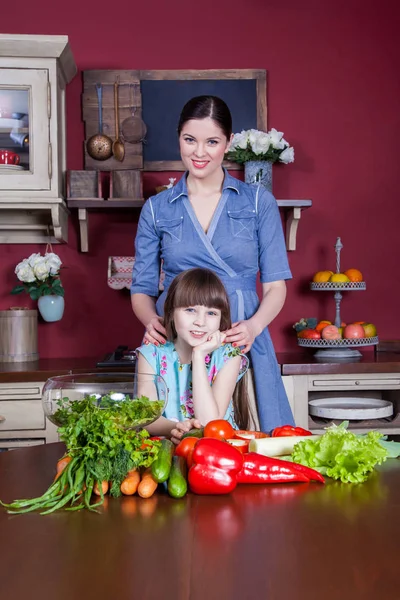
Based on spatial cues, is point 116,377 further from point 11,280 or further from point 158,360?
point 11,280

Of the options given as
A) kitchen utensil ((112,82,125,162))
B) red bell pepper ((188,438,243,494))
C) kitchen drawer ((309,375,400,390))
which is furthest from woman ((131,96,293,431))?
kitchen utensil ((112,82,125,162))

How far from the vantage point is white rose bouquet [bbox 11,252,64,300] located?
10.6 ft

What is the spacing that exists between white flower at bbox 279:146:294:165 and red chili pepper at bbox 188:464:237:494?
2262 millimetres

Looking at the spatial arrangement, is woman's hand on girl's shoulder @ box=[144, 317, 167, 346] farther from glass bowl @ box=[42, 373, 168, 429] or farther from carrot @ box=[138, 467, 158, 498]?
carrot @ box=[138, 467, 158, 498]

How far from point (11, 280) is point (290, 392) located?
4.75 ft

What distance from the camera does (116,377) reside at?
58.1 inches

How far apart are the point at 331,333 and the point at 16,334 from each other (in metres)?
1.41

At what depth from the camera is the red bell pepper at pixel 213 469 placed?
125 centimetres

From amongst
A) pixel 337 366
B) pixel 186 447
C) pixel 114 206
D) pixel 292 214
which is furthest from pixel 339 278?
pixel 186 447

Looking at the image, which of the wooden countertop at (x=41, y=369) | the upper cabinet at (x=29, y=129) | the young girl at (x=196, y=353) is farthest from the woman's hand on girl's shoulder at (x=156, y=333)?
the upper cabinet at (x=29, y=129)

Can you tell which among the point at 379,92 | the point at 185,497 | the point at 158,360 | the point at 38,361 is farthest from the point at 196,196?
the point at 379,92

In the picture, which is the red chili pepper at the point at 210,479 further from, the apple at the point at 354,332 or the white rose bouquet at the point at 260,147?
the white rose bouquet at the point at 260,147

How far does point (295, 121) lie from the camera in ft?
11.6

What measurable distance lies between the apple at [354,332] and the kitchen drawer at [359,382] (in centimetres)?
24
